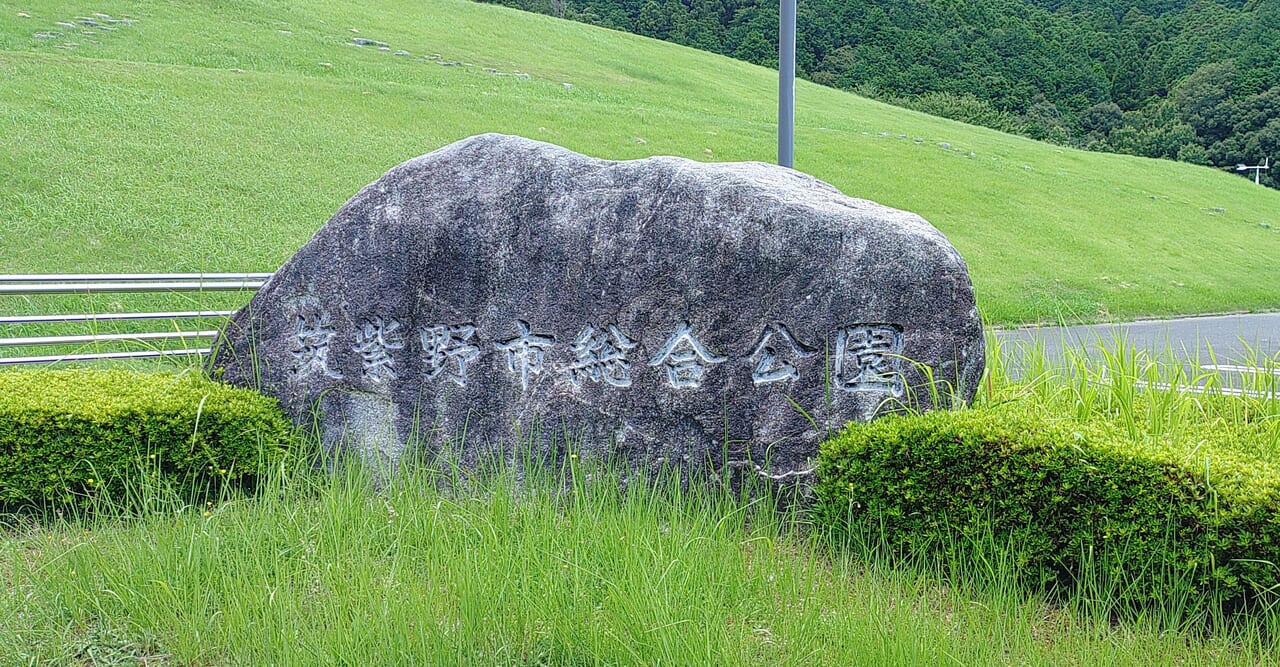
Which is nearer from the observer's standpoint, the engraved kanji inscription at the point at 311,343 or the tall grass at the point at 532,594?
the tall grass at the point at 532,594

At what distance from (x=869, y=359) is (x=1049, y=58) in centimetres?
4060

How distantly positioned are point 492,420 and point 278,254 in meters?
6.21

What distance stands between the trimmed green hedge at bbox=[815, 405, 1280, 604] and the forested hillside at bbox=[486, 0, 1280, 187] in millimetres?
34575

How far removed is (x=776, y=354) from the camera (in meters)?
3.90

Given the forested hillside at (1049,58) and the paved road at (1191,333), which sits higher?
the forested hillside at (1049,58)

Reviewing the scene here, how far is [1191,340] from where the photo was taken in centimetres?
955

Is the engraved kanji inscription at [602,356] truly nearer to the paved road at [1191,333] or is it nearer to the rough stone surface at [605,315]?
the rough stone surface at [605,315]

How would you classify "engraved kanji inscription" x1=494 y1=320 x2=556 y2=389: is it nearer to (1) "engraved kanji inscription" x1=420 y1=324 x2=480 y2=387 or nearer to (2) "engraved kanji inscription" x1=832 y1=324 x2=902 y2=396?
(1) "engraved kanji inscription" x1=420 y1=324 x2=480 y2=387

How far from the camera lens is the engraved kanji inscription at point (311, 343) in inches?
180

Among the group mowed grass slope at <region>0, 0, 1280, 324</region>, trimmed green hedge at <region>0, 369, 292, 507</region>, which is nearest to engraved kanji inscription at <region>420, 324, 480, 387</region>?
trimmed green hedge at <region>0, 369, 292, 507</region>

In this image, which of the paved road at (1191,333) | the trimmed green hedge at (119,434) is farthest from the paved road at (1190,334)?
the trimmed green hedge at (119,434)

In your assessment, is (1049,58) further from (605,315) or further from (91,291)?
(91,291)

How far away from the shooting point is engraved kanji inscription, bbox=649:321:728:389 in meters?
4.00

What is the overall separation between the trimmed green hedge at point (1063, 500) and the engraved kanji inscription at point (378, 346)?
210 centimetres
